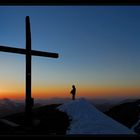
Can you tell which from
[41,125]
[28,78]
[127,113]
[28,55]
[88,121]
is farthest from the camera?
[127,113]

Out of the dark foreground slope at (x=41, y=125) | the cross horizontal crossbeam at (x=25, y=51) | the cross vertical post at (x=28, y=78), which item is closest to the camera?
the cross vertical post at (x=28, y=78)

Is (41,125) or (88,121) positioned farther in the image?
(88,121)

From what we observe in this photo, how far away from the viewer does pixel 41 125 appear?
802 cm

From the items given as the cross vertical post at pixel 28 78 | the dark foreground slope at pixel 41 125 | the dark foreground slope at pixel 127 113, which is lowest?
the dark foreground slope at pixel 127 113

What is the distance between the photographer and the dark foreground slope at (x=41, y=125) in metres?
7.16

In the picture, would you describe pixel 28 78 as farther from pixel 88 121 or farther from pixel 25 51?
pixel 88 121

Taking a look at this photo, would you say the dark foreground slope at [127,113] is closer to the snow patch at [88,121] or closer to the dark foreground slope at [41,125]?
the snow patch at [88,121]

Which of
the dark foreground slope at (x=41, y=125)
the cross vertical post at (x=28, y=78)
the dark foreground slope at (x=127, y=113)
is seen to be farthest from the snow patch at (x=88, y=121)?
the dark foreground slope at (x=127, y=113)

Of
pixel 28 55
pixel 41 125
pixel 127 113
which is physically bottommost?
pixel 127 113

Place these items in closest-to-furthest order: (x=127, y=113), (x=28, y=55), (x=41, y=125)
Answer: (x=28, y=55)
(x=41, y=125)
(x=127, y=113)

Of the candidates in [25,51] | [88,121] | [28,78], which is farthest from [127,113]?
[28,78]

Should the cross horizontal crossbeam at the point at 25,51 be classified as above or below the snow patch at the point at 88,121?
above

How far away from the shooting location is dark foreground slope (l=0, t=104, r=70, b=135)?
7164mm

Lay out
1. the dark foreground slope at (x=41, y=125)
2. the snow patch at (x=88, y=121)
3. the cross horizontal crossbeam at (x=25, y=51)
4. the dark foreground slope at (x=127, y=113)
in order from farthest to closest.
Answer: the dark foreground slope at (x=127, y=113)
the snow patch at (x=88, y=121)
the dark foreground slope at (x=41, y=125)
the cross horizontal crossbeam at (x=25, y=51)
